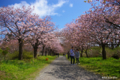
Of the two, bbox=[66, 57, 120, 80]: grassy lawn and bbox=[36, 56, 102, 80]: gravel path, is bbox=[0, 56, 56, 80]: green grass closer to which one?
bbox=[36, 56, 102, 80]: gravel path

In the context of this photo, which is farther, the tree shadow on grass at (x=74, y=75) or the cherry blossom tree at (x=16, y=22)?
the cherry blossom tree at (x=16, y=22)

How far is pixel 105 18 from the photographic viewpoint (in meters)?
9.41

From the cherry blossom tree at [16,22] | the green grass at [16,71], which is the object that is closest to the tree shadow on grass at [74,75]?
the green grass at [16,71]

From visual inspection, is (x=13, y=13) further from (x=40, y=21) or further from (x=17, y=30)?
(x=40, y=21)

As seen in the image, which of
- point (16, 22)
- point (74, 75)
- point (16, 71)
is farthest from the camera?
point (16, 22)

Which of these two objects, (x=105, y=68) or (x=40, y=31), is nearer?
(x=105, y=68)

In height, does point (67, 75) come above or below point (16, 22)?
below

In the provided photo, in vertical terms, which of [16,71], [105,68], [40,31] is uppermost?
[40,31]

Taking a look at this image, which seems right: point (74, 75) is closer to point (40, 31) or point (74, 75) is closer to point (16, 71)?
point (16, 71)

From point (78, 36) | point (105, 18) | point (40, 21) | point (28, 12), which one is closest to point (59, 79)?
point (105, 18)

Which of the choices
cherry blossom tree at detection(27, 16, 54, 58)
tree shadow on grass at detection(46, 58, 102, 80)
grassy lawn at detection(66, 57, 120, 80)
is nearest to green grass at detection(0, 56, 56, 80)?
tree shadow on grass at detection(46, 58, 102, 80)

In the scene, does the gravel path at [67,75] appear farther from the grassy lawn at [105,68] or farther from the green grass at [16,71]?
the grassy lawn at [105,68]

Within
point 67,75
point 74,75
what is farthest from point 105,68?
point 67,75

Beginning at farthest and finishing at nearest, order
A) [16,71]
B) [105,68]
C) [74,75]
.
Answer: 1. [105,68]
2. [16,71]
3. [74,75]
